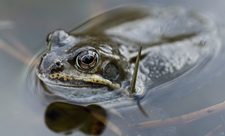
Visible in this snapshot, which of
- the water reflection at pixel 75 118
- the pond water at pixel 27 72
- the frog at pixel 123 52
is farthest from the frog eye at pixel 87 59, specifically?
the pond water at pixel 27 72

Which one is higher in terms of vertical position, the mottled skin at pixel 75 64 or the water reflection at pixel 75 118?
the mottled skin at pixel 75 64

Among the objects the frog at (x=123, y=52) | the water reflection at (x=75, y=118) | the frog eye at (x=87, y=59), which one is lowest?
the water reflection at (x=75, y=118)

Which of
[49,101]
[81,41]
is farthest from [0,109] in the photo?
[81,41]

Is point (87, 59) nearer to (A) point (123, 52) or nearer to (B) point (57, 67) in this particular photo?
(B) point (57, 67)

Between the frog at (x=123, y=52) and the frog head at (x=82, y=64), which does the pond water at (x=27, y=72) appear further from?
the frog head at (x=82, y=64)

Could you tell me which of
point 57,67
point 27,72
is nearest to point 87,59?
point 57,67

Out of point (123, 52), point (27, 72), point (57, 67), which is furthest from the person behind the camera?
point (27, 72)

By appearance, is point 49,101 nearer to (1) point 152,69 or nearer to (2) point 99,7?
(1) point 152,69

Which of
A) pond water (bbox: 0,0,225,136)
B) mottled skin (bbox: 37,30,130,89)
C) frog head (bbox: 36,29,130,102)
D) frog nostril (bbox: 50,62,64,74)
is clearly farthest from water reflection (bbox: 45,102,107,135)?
frog nostril (bbox: 50,62,64,74)
